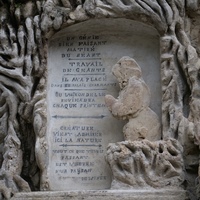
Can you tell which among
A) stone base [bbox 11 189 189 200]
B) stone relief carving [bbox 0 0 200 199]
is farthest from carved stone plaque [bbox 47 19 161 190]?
stone base [bbox 11 189 189 200]

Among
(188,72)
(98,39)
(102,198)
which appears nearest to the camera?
(102,198)

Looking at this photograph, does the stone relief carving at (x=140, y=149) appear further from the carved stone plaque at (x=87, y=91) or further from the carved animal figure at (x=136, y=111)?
the carved stone plaque at (x=87, y=91)

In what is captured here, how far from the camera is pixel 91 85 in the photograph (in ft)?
23.2

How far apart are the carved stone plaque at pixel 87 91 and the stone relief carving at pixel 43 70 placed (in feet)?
0.46

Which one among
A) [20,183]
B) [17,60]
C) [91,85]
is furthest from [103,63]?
[20,183]

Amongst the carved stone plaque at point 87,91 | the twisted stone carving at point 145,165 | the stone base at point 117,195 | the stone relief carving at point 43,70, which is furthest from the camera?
the carved stone plaque at point 87,91

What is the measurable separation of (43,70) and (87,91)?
1.51 ft

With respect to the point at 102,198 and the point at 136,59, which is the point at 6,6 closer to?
the point at 136,59

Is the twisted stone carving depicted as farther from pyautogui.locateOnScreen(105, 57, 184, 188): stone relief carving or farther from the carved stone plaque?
the carved stone plaque

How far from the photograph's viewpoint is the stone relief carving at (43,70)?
668 cm

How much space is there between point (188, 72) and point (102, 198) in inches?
55.3

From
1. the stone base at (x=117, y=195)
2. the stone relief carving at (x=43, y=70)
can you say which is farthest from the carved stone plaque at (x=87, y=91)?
the stone base at (x=117, y=195)

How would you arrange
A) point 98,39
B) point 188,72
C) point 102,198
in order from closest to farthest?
→ point 102,198 → point 188,72 → point 98,39

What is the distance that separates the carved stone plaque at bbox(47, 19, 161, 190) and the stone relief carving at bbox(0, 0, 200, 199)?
0.46ft
